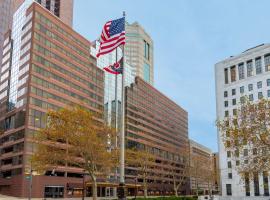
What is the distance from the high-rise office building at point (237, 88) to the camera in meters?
99.1

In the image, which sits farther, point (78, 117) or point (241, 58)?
point (241, 58)

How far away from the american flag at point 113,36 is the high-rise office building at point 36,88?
6483 centimetres

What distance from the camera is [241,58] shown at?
109 m

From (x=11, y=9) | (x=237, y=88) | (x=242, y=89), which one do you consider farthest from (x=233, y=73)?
Answer: (x=11, y=9)

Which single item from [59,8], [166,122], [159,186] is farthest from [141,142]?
[59,8]

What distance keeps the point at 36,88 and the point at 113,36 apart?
7308 centimetres

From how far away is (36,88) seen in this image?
9944 centimetres

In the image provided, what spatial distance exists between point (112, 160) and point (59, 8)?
15375 centimetres

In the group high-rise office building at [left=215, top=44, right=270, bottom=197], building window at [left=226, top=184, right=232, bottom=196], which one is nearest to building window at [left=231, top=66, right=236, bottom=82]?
high-rise office building at [left=215, top=44, right=270, bottom=197]

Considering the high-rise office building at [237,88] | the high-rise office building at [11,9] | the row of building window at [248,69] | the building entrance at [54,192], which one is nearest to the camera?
the building entrance at [54,192]

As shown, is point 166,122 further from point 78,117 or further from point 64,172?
point 78,117

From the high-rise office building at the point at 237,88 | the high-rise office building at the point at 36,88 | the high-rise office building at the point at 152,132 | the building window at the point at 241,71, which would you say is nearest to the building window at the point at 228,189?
the high-rise office building at the point at 237,88

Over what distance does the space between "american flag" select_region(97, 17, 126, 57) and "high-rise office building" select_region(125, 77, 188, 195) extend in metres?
114

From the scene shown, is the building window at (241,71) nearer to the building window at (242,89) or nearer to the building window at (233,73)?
the building window at (233,73)
